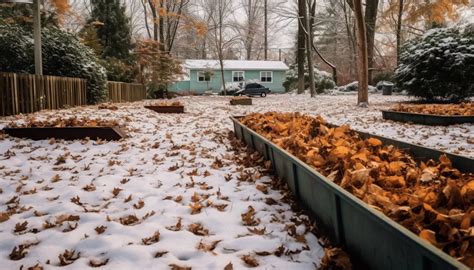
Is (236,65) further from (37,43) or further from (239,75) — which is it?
(37,43)

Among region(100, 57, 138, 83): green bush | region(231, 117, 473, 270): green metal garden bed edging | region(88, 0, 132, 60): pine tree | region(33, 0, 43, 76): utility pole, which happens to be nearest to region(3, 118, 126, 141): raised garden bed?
region(231, 117, 473, 270): green metal garden bed edging

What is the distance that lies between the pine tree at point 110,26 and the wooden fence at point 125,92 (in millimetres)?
2809

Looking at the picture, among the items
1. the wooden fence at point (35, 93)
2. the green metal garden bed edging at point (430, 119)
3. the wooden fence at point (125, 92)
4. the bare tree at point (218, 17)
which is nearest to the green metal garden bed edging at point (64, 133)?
the wooden fence at point (35, 93)

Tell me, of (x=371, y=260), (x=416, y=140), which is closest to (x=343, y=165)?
(x=371, y=260)

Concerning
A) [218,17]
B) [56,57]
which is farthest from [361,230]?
[218,17]

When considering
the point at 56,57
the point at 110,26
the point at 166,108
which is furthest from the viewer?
the point at 110,26

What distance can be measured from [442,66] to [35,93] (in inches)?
590

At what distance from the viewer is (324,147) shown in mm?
3654

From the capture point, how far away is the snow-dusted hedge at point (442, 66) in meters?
14.8

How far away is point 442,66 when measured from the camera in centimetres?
1511

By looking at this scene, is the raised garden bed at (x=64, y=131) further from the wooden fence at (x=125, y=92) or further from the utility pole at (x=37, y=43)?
the wooden fence at (x=125, y=92)

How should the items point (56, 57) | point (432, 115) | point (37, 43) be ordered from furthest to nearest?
1. point (56, 57)
2. point (37, 43)
3. point (432, 115)

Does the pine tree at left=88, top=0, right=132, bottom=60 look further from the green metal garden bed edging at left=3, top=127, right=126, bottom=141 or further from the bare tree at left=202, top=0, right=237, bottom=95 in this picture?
the green metal garden bed edging at left=3, top=127, right=126, bottom=141

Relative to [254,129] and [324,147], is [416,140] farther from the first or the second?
[324,147]
